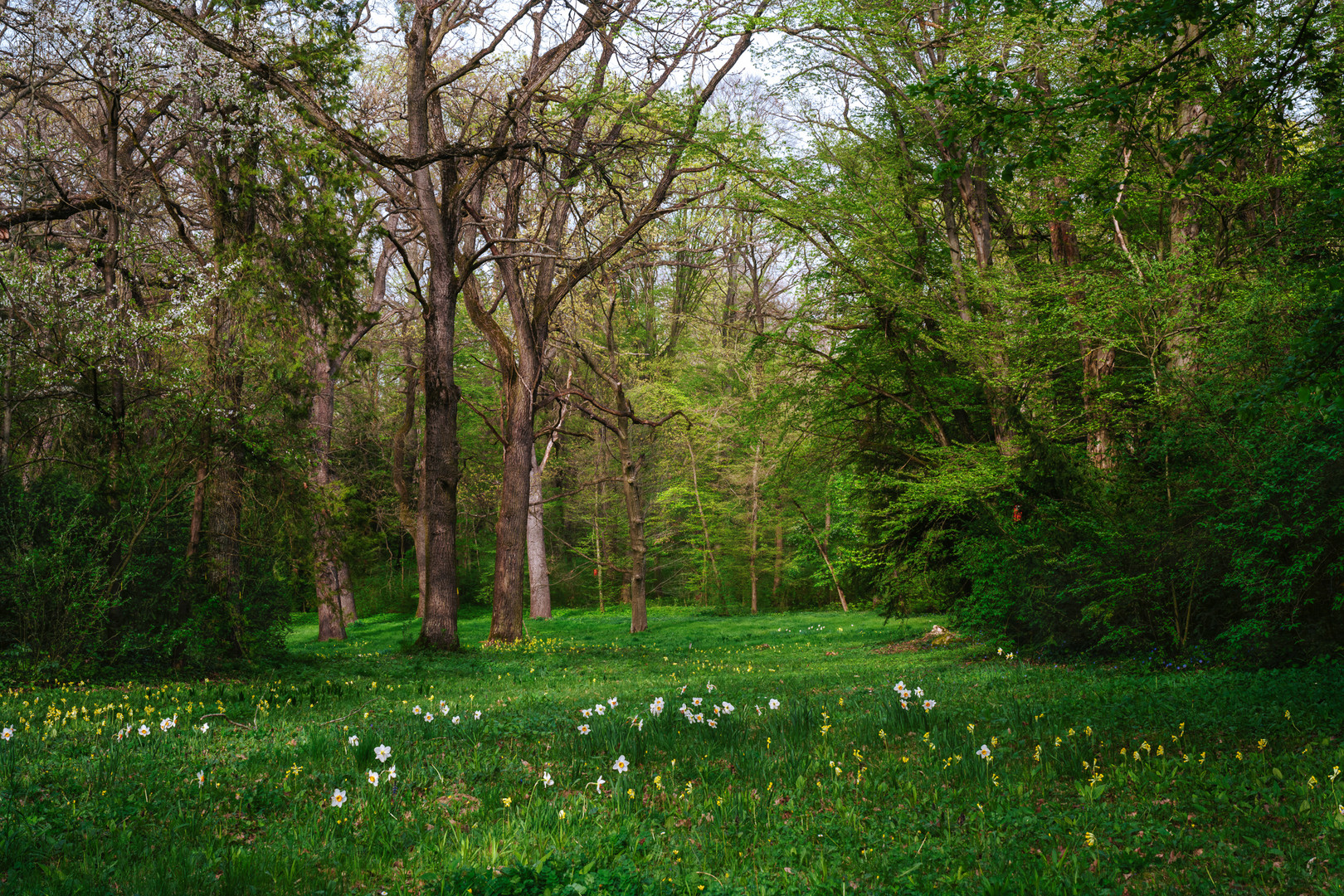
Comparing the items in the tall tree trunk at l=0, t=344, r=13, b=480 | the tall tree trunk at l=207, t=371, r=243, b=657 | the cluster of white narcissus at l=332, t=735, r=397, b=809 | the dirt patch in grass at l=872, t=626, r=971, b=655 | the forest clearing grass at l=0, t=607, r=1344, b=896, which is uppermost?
the tall tree trunk at l=0, t=344, r=13, b=480

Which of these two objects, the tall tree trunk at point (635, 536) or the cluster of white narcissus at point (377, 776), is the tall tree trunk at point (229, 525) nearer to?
the cluster of white narcissus at point (377, 776)

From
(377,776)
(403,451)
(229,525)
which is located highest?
(403,451)

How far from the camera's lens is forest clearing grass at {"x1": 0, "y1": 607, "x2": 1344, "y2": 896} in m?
3.38

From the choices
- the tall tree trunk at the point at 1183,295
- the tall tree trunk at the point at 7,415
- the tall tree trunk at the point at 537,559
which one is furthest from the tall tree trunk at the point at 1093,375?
the tall tree trunk at the point at 537,559

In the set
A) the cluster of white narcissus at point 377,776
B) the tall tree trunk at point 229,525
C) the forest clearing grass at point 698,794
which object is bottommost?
the forest clearing grass at point 698,794

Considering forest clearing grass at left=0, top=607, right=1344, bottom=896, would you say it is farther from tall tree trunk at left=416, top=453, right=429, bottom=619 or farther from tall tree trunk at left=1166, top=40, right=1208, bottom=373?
tall tree trunk at left=416, top=453, right=429, bottom=619

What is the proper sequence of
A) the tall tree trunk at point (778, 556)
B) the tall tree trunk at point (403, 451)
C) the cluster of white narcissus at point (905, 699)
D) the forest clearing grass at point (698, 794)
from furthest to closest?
the tall tree trunk at point (778, 556)
the tall tree trunk at point (403, 451)
the cluster of white narcissus at point (905, 699)
the forest clearing grass at point (698, 794)

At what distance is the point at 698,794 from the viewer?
4.51m

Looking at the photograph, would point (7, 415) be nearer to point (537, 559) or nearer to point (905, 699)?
point (905, 699)

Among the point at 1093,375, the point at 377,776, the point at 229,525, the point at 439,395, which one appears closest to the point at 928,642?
the point at 1093,375

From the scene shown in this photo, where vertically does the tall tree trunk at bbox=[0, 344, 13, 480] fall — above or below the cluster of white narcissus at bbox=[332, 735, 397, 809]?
above

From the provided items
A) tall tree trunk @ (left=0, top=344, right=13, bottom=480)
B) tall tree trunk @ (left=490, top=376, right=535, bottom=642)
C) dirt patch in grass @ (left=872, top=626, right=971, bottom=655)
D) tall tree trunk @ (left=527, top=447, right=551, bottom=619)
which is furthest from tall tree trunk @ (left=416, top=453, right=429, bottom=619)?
dirt patch in grass @ (left=872, top=626, right=971, bottom=655)

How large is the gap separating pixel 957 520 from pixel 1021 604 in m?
3.29

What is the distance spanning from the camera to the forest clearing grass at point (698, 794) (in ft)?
11.1
